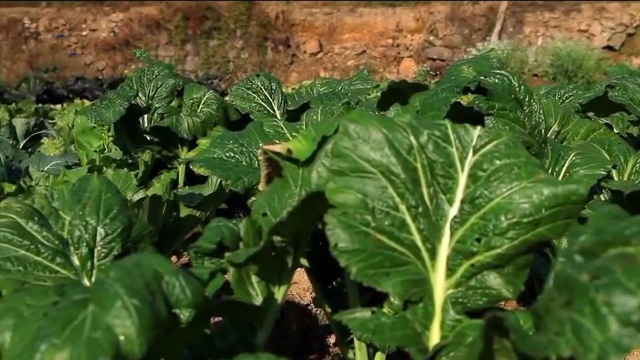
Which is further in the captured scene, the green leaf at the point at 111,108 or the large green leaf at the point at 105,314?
the green leaf at the point at 111,108

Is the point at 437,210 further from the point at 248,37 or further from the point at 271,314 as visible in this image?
the point at 248,37

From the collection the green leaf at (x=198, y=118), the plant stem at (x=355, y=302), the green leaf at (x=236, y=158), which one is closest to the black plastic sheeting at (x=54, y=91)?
the green leaf at (x=198, y=118)

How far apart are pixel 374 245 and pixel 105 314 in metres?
0.78

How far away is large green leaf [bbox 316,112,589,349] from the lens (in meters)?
2.69

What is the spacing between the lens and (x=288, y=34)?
1595 cm

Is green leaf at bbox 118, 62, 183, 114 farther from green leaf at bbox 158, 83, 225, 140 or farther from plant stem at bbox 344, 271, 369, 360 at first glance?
plant stem at bbox 344, 271, 369, 360

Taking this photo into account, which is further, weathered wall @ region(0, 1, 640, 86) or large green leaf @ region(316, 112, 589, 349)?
weathered wall @ region(0, 1, 640, 86)

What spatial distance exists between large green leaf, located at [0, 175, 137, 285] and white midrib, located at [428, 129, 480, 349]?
35.4 inches

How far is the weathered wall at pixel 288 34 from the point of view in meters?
15.4

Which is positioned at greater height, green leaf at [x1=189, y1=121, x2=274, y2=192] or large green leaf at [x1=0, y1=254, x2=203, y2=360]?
large green leaf at [x1=0, y1=254, x2=203, y2=360]

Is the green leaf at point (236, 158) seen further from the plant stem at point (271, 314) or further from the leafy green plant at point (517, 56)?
the leafy green plant at point (517, 56)

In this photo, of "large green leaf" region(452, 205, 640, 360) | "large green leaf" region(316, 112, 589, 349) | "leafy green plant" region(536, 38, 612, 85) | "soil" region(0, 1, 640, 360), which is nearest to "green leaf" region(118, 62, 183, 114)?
"large green leaf" region(316, 112, 589, 349)

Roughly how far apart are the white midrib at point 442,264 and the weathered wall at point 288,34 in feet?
40.2

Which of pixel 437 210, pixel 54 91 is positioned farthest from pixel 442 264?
pixel 54 91
